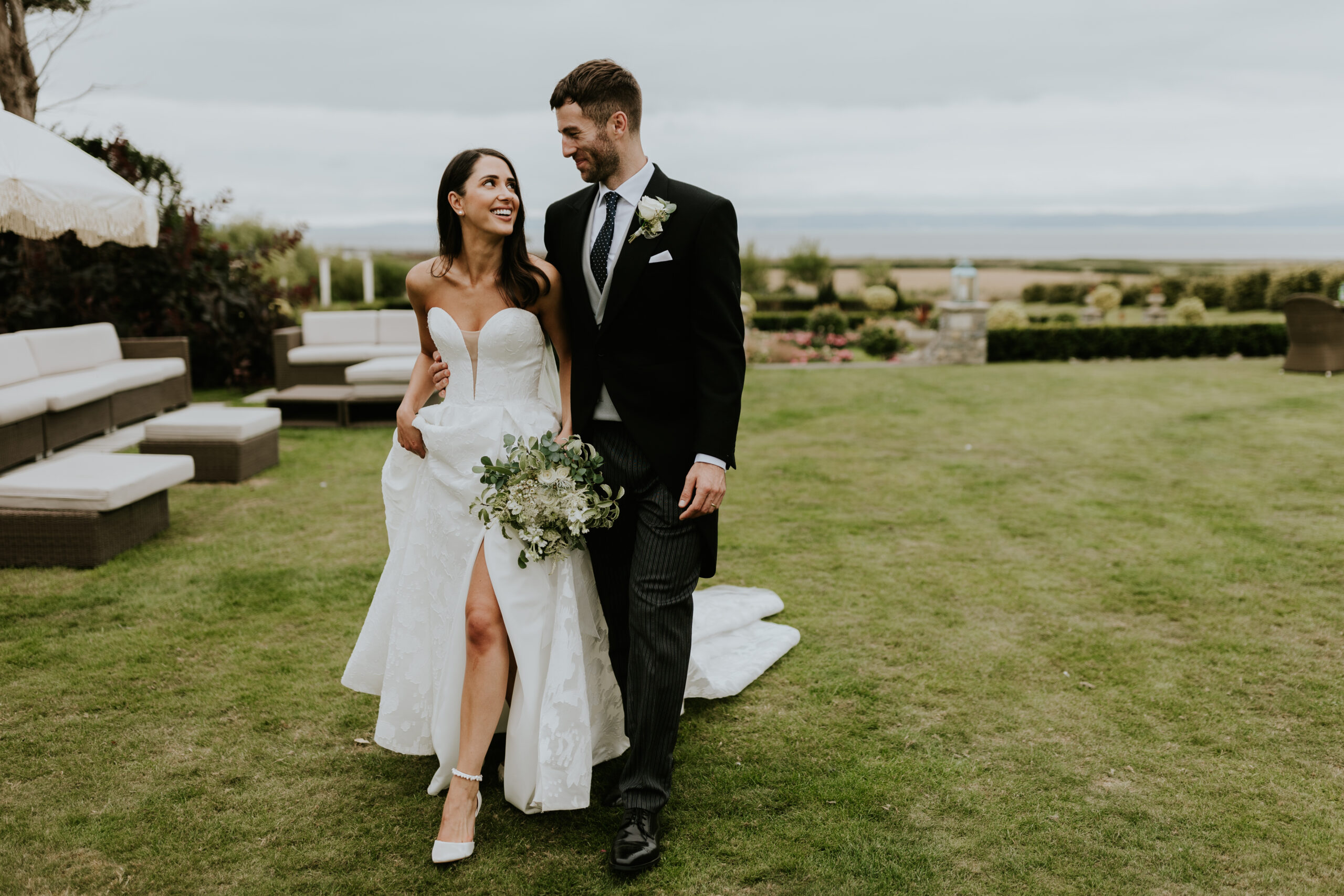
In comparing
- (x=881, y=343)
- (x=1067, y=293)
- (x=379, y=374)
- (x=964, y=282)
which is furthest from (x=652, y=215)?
(x=1067, y=293)

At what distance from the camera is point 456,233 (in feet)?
9.83

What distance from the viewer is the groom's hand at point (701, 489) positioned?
8.65 feet

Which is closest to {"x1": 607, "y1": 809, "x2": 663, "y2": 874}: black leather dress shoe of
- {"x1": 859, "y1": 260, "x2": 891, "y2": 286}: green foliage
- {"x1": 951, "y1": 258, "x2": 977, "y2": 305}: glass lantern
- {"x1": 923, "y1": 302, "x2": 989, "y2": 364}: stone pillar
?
{"x1": 923, "y1": 302, "x2": 989, "y2": 364}: stone pillar

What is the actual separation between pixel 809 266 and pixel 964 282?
34.7 ft

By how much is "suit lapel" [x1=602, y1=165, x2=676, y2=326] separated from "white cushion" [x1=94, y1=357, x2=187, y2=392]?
753 cm

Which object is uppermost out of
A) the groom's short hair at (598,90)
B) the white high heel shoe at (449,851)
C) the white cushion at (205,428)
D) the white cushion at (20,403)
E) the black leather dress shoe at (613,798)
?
the groom's short hair at (598,90)

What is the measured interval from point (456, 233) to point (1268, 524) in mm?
5286

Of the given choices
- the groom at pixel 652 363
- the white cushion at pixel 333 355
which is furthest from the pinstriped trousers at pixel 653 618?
the white cushion at pixel 333 355

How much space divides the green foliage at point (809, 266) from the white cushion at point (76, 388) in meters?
19.1

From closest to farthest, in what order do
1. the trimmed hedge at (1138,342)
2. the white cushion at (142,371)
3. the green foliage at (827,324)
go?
the white cushion at (142,371) < the trimmed hedge at (1138,342) < the green foliage at (827,324)

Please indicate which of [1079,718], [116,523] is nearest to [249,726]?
[116,523]

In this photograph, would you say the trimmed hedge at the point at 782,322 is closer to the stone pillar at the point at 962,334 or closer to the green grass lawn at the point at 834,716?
the stone pillar at the point at 962,334

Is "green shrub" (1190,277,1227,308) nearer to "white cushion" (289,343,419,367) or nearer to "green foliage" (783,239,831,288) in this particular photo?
"green foliage" (783,239,831,288)

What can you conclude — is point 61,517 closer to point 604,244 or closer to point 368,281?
point 604,244
